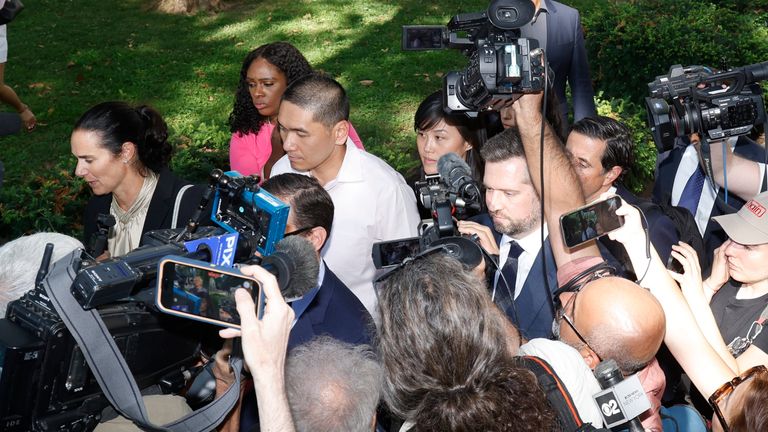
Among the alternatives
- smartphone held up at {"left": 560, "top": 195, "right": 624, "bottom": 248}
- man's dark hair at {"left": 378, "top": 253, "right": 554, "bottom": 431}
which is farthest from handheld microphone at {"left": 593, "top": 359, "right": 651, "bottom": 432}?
smartphone held up at {"left": 560, "top": 195, "right": 624, "bottom": 248}

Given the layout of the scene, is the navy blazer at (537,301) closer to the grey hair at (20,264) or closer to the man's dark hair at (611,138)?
the man's dark hair at (611,138)

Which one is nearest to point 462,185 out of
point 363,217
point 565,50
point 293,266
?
point 363,217

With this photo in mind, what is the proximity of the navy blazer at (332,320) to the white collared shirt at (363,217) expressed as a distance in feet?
2.49

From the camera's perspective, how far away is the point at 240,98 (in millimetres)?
5199

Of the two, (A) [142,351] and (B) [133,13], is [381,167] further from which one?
(B) [133,13]

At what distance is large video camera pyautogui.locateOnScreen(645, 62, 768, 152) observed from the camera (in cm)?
364

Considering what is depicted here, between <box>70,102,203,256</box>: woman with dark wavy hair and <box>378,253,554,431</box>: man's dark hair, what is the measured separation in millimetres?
1875

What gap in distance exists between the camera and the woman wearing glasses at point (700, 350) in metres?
2.63

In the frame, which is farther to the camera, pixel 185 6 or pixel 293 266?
pixel 185 6

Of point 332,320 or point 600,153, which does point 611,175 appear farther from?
point 332,320

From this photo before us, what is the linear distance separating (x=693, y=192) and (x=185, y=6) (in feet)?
26.4

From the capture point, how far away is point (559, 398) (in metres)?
2.27

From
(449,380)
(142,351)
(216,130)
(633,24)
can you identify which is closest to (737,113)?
(449,380)

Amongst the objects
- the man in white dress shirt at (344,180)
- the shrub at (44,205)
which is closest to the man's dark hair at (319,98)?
the man in white dress shirt at (344,180)
